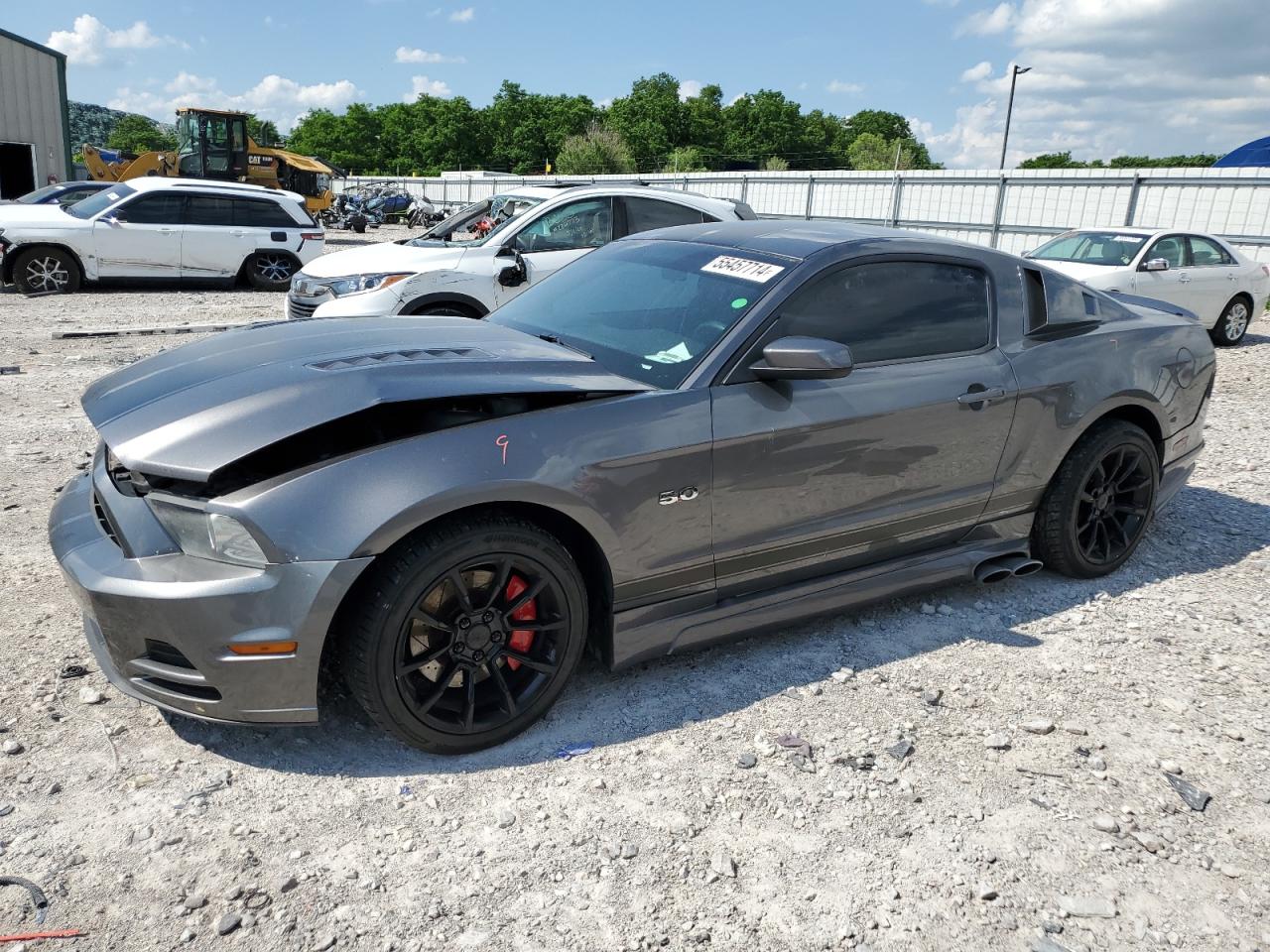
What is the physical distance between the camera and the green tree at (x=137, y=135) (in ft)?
449


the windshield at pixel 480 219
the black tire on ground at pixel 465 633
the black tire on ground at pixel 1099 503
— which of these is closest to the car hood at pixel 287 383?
the black tire on ground at pixel 465 633

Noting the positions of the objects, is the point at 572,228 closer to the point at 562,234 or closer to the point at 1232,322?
the point at 562,234

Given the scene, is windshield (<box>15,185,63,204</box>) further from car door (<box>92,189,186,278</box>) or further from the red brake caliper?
the red brake caliper

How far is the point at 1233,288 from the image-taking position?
1191cm

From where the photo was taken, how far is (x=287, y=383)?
281 centimetres

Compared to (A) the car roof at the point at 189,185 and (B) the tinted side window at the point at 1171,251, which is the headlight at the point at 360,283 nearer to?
(A) the car roof at the point at 189,185

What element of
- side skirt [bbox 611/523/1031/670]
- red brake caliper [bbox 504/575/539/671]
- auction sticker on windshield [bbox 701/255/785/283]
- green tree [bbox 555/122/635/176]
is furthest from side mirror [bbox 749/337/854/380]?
green tree [bbox 555/122/635/176]

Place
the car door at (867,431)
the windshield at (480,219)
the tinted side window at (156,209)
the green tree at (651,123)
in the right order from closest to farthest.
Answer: the car door at (867,431) → the windshield at (480,219) → the tinted side window at (156,209) → the green tree at (651,123)

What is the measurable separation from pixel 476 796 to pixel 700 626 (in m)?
0.96

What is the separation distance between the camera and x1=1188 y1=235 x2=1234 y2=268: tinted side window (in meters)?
11.7

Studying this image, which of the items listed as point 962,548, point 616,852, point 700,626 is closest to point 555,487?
point 700,626

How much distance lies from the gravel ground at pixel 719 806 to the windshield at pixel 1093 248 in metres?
8.55

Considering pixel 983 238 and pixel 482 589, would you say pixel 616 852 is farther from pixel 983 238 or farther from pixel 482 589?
pixel 983 238

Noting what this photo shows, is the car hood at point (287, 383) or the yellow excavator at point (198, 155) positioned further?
the yellow excavator at point (198, 155)
